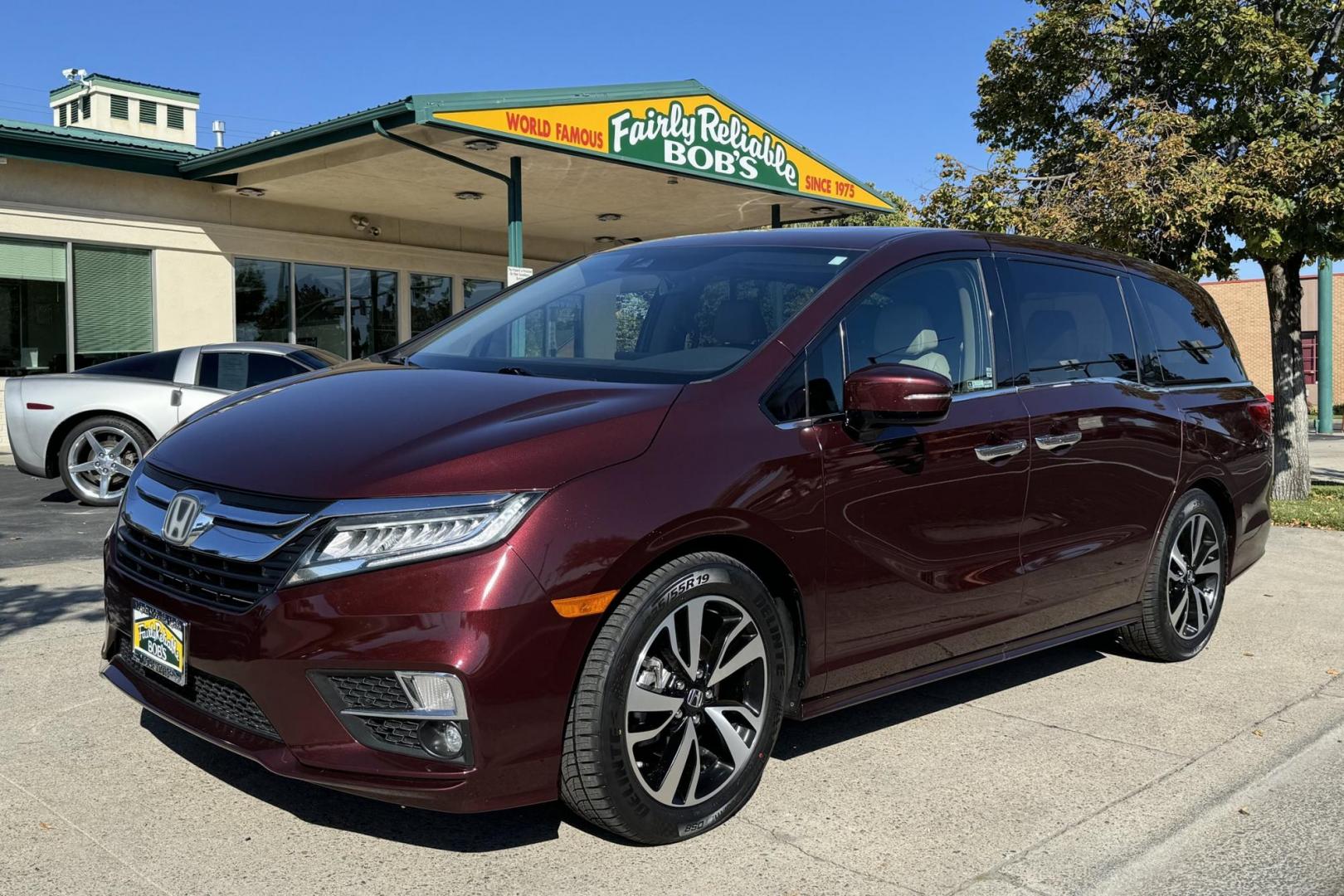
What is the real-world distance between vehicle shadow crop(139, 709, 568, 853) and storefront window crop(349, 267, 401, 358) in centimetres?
1562

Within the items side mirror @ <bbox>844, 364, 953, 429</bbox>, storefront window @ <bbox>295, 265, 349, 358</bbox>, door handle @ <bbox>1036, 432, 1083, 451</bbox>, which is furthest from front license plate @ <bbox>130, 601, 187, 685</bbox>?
storefront window @ <bbox>295, 265, 349, 358</bbox>

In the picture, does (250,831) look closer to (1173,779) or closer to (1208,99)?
(1173,779)

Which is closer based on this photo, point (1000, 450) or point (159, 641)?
point (159, 641)

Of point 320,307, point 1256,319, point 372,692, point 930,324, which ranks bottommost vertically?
point 372,692

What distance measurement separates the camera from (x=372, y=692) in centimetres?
292

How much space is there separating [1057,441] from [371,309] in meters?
16.0

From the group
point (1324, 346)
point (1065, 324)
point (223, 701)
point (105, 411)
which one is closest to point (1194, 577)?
point (1065, 324)

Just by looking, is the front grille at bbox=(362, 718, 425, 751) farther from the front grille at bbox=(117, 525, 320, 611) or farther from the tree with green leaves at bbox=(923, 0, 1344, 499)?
the tree with green leaves at bbox=(923, 0, 1344, 499)

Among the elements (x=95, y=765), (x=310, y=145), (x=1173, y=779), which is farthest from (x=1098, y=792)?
(x=310, y=145)

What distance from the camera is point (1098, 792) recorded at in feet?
12.4

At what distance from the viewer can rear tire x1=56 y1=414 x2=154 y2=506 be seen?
10.2 m

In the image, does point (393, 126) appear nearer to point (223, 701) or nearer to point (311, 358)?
point (311, 358)

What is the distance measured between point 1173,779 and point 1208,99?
401 inches

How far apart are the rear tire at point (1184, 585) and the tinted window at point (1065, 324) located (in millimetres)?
765
